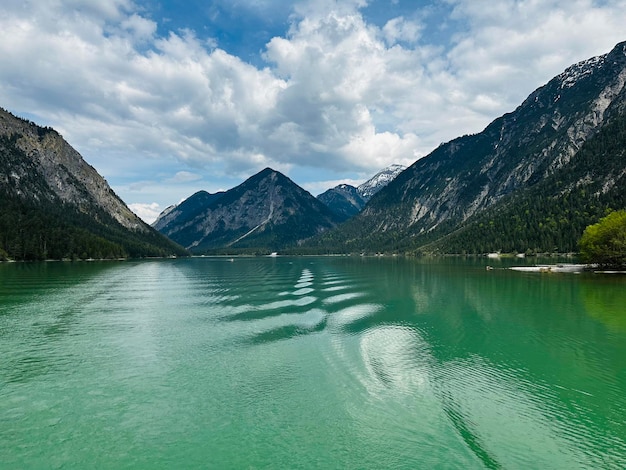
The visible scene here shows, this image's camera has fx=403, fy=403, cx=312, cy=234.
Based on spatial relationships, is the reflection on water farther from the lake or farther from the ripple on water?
the ripple on water

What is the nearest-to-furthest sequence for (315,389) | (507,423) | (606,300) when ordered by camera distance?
(507,423) < (315,389) < (606,300)

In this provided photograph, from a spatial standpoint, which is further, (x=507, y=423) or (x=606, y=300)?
(x=606, y=300)

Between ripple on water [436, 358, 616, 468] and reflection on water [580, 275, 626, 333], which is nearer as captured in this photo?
ripple on water [436, 358, 616, 468]

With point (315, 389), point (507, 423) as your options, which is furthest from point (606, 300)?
point (315, 389)

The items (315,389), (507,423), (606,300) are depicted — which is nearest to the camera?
(507,423)

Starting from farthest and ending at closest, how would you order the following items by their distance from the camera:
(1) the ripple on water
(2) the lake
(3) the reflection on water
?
1. (3) the reflection on water
2. (2) the lake
3. (1) the ripple on water

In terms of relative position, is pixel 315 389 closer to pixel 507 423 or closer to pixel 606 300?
pixel 507 423

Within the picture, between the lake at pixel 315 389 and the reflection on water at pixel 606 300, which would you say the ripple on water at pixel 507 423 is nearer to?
the lake at pixel 315 389

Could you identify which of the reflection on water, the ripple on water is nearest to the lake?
the ripple on water

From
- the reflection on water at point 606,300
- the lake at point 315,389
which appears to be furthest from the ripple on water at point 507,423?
the reflection on water at point 606,300

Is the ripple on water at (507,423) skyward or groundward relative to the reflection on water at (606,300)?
groundward
